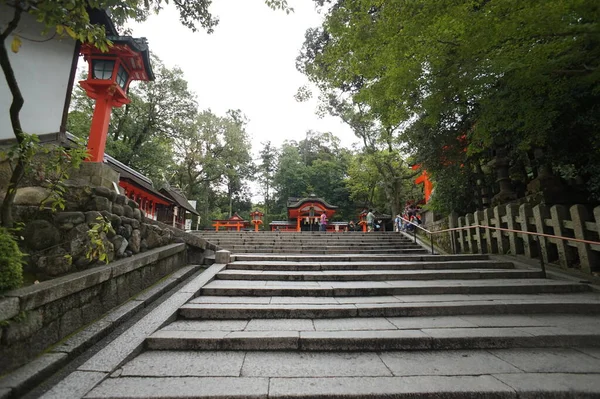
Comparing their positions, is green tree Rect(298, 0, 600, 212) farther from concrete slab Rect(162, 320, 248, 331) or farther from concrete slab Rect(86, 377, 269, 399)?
concrete slab Rect(86, 377, 269, 399)

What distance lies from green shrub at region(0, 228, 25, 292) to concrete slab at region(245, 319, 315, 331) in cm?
213

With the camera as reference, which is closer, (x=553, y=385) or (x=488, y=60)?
(x=553, y=385)

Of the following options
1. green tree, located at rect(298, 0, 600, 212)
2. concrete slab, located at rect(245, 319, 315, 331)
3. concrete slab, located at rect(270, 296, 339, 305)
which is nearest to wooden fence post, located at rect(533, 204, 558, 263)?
green tree, located at rect(298, 0, 600, 212)

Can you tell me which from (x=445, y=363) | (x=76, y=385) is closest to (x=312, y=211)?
(x=445, y=363)

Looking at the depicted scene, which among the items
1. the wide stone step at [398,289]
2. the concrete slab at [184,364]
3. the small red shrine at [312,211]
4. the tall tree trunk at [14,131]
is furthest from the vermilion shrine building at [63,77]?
the small red shrine at [312,211]

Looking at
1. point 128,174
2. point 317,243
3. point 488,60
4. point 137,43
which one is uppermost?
point 137,43

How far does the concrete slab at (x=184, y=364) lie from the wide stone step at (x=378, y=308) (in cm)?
78

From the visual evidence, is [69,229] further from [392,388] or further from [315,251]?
[315,251]

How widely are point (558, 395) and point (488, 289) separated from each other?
103 inches

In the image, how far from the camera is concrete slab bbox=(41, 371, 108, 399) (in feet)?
6.21

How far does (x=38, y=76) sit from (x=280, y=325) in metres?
6.45

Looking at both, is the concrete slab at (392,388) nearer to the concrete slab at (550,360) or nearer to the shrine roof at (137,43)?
the concrete slab at (550,360)

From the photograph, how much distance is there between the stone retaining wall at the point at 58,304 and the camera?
2064mm

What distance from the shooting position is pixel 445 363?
7.92ft
